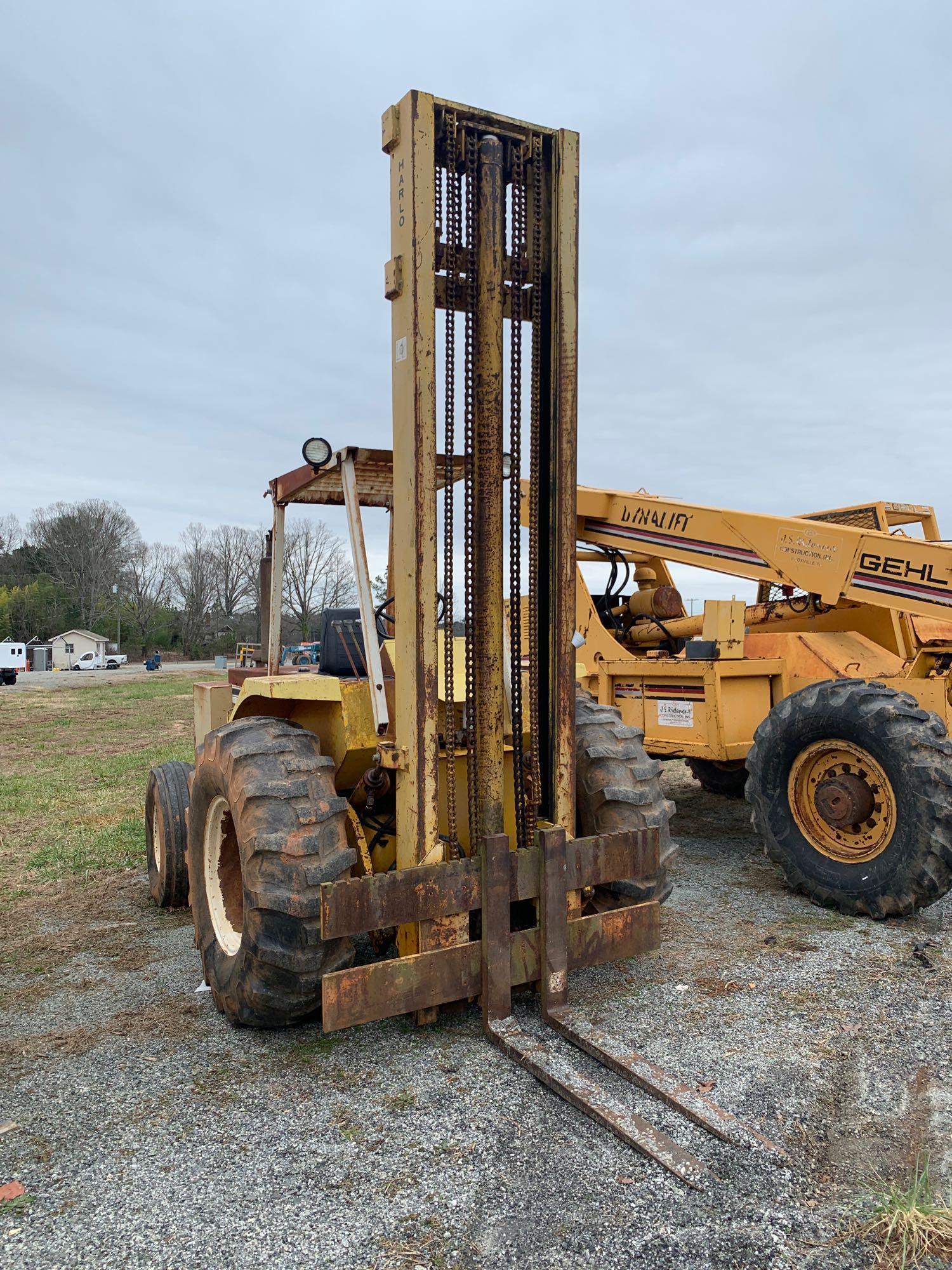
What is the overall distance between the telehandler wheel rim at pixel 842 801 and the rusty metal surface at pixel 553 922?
109 inches

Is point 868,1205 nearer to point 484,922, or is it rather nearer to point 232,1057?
point 484,922

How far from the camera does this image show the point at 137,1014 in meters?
4.18

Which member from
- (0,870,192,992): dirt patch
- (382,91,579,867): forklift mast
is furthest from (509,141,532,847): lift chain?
(0,870,192,992): dirt patch

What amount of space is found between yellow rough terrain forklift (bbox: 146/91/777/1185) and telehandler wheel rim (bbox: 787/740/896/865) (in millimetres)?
2135

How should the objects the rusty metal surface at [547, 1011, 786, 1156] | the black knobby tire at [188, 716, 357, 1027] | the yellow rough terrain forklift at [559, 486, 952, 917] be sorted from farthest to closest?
the yellow rough terrain forklift at [559, 486, 952, 917], the black knobby tire at [188, 716, 357, 1027], the rusty metal surface at [547, 1011, 786, 1156]

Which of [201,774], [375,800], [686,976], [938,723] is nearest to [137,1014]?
[201,774]

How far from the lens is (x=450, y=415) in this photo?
3766mm

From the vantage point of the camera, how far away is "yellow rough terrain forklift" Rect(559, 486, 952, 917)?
18.0ft

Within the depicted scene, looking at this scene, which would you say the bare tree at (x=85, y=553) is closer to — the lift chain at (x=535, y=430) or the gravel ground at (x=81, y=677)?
the gravel ground at (x=81, y=677)

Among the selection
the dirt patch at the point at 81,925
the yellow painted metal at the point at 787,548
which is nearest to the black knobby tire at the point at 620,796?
the dirt patch at the point at 81,925

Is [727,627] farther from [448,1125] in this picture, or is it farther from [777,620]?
[448,1125]

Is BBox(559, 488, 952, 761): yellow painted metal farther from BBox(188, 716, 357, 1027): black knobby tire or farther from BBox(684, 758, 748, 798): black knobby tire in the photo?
BBox(188, 716, 357, 1027): black knobby tire

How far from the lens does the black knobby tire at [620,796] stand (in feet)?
13.9

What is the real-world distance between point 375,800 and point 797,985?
2.30m
